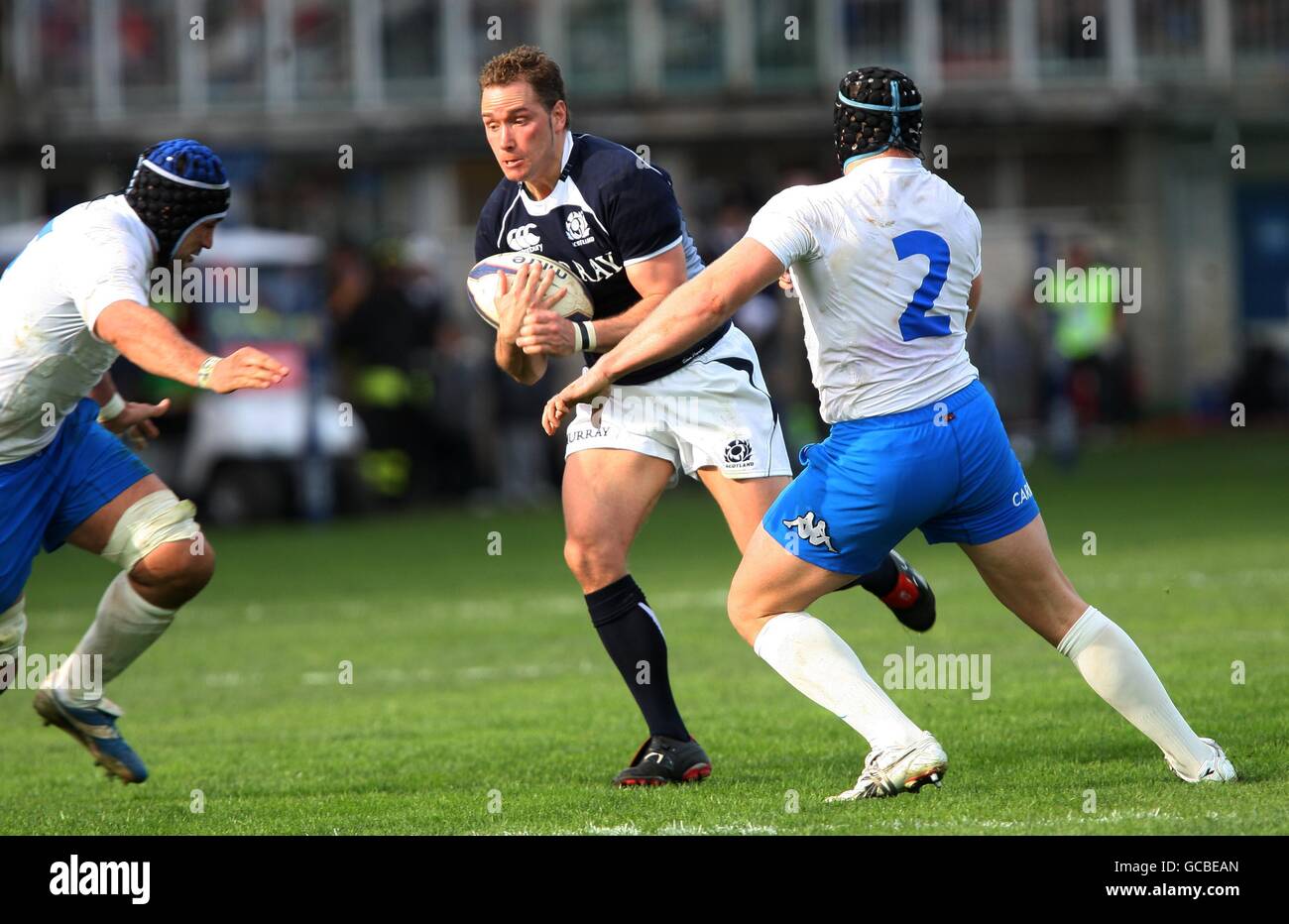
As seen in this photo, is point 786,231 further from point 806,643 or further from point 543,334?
point 806,643

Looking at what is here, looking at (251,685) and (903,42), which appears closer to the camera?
(251,685)

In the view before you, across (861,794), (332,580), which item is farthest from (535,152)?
(332,580)

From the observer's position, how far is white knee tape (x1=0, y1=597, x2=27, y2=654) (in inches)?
276

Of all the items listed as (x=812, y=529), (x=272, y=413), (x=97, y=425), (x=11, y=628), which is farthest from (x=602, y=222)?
(x=272, y=413)

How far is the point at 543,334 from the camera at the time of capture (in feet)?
20.9

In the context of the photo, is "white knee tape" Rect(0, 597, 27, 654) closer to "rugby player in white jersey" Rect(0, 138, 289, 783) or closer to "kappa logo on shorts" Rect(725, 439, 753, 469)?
"rugby player in white jersey" Rect(0, 138, 289, 783)

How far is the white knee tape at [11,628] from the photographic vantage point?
23.0 feet

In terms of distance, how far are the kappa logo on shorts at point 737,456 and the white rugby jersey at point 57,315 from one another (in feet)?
7.06

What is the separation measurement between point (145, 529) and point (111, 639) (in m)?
0.49

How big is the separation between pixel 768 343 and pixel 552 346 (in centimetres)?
1583

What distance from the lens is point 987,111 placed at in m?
32.5

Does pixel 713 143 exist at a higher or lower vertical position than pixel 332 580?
higher

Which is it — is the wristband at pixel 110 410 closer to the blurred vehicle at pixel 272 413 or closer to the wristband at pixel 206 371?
the wristband at pixel 206 371

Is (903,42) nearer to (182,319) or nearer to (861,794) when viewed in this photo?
(182,319)
